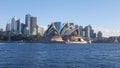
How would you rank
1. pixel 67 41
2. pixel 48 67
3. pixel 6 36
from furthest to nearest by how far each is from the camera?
pixel 6 36, pixel 67 41, pixel 48 67

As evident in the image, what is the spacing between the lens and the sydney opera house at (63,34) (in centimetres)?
17020

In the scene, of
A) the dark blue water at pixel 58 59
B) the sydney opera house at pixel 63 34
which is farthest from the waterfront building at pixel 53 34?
the dark blue water at pixel 58 59

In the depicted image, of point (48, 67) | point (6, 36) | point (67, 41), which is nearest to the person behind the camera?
point (48, 67)

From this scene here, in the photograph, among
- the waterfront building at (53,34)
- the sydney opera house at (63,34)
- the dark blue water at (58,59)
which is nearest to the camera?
the dark blue water at (58,59)

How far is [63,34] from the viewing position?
174 meters

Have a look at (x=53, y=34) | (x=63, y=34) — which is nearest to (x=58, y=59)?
(x=53, y=34)

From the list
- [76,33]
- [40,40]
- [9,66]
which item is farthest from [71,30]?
[9,66]

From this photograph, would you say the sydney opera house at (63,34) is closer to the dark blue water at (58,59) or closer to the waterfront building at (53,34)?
the waterfront building at (53,34)

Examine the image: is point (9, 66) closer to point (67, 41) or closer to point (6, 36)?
point (67, 41)

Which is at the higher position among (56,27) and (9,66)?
(56,27)

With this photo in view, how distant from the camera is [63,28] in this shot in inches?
6909

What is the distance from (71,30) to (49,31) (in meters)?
11.2

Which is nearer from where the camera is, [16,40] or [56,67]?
[56,67]

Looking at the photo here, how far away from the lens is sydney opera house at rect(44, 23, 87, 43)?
170200 millimetres
